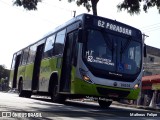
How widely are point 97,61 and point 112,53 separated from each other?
2.60 ft

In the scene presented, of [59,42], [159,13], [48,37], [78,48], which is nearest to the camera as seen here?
[78,48]

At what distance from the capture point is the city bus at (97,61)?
40.5 ft

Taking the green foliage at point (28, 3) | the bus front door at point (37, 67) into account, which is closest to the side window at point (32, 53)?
the bus front door at point (37, 67)

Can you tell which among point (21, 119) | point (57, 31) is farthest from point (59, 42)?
point (21, 119)

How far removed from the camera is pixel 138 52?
540 inches

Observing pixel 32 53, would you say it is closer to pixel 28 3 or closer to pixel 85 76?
pixel 28 3

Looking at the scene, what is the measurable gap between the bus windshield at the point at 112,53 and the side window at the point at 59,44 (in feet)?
6.90

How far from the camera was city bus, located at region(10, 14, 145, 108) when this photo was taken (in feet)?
40.5

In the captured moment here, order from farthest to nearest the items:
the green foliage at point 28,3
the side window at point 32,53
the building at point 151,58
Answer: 1. the building at point 151,58
2. the green foliage at point 28,3
3. the side window at point 32,53

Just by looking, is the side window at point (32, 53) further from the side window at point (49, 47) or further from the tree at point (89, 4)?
the tree at point (89, 4)

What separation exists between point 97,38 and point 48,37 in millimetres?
5202

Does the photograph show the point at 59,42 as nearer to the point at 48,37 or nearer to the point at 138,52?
the point at 48,37

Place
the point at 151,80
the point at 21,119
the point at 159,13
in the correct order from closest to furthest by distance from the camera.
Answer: the point at 21,119
the point at 159,13
the point at 151,80

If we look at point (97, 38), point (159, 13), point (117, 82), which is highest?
point (159, 13)
